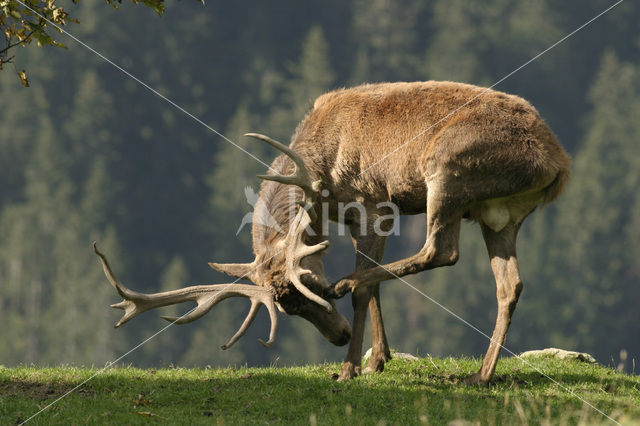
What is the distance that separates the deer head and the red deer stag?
13 millimetres

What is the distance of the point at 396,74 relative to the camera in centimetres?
10025

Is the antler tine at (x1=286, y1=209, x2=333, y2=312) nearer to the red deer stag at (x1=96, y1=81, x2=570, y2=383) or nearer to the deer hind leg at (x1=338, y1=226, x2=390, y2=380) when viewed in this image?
the red deer stag at (x1=96, y1=81, x2=570, y2=383)

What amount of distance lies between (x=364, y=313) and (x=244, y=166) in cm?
7429

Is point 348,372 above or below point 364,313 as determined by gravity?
below

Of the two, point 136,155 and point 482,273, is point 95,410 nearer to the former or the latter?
point 482,273

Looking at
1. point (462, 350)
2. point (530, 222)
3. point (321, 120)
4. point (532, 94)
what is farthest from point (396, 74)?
point (321, 120)

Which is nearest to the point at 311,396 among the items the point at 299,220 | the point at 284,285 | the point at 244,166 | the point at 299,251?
the point at 284,285

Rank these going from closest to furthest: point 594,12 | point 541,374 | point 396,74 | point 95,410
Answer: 1. point 95,410
2. point 541,374
3. point 396,74
4. point 594,12

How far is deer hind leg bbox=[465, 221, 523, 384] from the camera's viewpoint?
953 centimetres

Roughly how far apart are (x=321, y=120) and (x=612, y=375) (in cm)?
408

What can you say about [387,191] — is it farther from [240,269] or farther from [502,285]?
[240,269]

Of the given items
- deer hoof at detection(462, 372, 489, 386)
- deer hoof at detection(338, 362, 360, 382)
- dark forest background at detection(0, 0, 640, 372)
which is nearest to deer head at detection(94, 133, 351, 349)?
deer hoof at detection(338, 362, 360, 382)

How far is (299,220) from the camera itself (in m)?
10.1

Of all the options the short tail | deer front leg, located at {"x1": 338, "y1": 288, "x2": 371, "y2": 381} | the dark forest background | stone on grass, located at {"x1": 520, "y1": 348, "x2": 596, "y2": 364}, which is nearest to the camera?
the short tail
